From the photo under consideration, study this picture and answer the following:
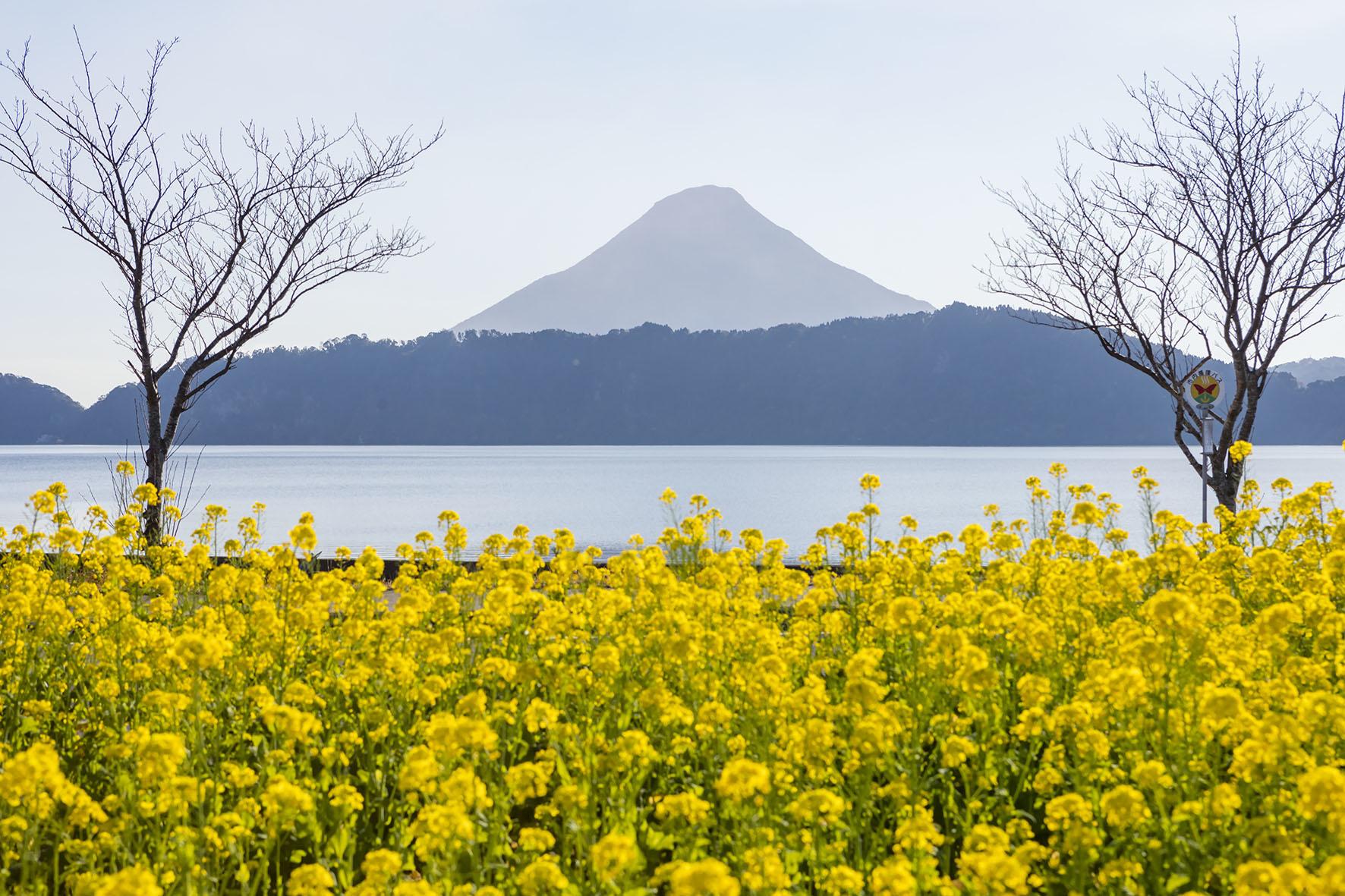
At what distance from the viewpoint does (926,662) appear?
4277 millimetres

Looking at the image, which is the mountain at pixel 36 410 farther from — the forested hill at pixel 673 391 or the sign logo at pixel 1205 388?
the sign logo at pixel 1205 388

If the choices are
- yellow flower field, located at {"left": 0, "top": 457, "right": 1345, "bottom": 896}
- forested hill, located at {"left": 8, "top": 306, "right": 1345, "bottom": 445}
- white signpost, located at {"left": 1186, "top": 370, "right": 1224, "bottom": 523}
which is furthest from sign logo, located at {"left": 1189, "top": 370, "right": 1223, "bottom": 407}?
forested hill, located at {"left": 8, "top": 306, "right": 1345, "bottom": 445}

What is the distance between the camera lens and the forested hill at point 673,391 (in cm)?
14100

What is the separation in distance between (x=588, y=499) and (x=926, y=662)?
162 ft

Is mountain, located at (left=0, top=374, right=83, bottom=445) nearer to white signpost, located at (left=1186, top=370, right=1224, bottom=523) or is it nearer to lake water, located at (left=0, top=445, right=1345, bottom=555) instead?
lake water, located at (left=0, top=445, right=1345, bottom=555)

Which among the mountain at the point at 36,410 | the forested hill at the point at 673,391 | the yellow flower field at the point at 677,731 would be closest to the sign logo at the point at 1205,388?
the yellow flower field at the point at 677,731

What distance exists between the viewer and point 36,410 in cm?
15912

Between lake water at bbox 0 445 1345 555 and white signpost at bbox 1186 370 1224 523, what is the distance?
12.5 meters

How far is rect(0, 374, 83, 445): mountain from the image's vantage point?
159 m

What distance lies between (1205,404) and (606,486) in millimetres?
50375

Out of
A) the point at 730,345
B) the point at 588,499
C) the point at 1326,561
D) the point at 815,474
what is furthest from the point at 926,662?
the point at 730,345

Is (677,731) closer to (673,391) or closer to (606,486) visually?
(606,486)

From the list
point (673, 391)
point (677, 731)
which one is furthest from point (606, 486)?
point (673, 391)

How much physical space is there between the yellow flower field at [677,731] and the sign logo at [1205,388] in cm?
821
